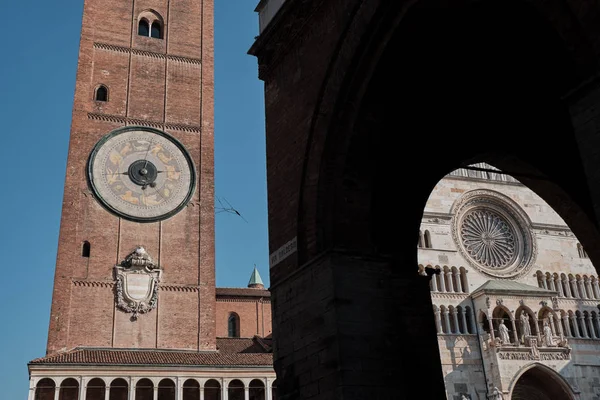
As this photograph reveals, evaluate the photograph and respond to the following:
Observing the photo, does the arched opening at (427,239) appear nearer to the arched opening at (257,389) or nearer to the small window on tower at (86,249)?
the arched opening at (257,389)

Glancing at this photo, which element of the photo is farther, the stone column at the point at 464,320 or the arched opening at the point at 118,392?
the stone column at the point at 464,320

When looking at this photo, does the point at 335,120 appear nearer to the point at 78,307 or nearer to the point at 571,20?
the point at 571,20

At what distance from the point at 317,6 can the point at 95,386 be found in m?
17.6

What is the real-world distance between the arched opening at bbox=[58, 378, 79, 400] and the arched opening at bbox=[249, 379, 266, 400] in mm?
5828

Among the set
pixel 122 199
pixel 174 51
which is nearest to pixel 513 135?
pixel 122 199

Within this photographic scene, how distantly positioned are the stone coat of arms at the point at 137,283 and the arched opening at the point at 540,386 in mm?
15111

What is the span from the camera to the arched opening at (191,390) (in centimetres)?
2283

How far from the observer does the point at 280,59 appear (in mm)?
8336

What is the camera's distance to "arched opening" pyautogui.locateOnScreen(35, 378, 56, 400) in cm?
2111

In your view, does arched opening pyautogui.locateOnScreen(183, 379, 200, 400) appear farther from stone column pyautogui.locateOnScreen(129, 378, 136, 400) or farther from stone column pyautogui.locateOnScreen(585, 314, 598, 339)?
stone column pyautogui.locateOnScreen(585, 314, 598, 339)

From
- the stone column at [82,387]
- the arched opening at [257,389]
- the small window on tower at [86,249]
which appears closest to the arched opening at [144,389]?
the stone column at [82,387]

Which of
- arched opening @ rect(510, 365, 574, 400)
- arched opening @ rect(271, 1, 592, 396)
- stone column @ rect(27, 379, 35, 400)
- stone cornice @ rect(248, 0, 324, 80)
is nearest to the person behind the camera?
arched opening @ rect(271, 1, 592, 396)

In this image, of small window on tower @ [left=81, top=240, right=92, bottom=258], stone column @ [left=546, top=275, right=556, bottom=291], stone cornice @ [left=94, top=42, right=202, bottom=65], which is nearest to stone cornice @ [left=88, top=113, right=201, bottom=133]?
stone cornice @ [left=94, top=42, right=202, bottom=65]

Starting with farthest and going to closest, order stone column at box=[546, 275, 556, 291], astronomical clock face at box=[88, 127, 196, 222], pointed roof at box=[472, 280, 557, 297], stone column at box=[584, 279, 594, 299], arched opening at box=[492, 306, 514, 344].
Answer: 1. stone column at box=[584, 279, 594, 299]
2. stone column at box=[546, 275, 556, 291]
3. pointed roof at box=[472, 280, 557, 297]
4. arched opening at box=[492, 306, 514, 344]
5. astronomical clock face at box=[88, 127, 196, 222]
